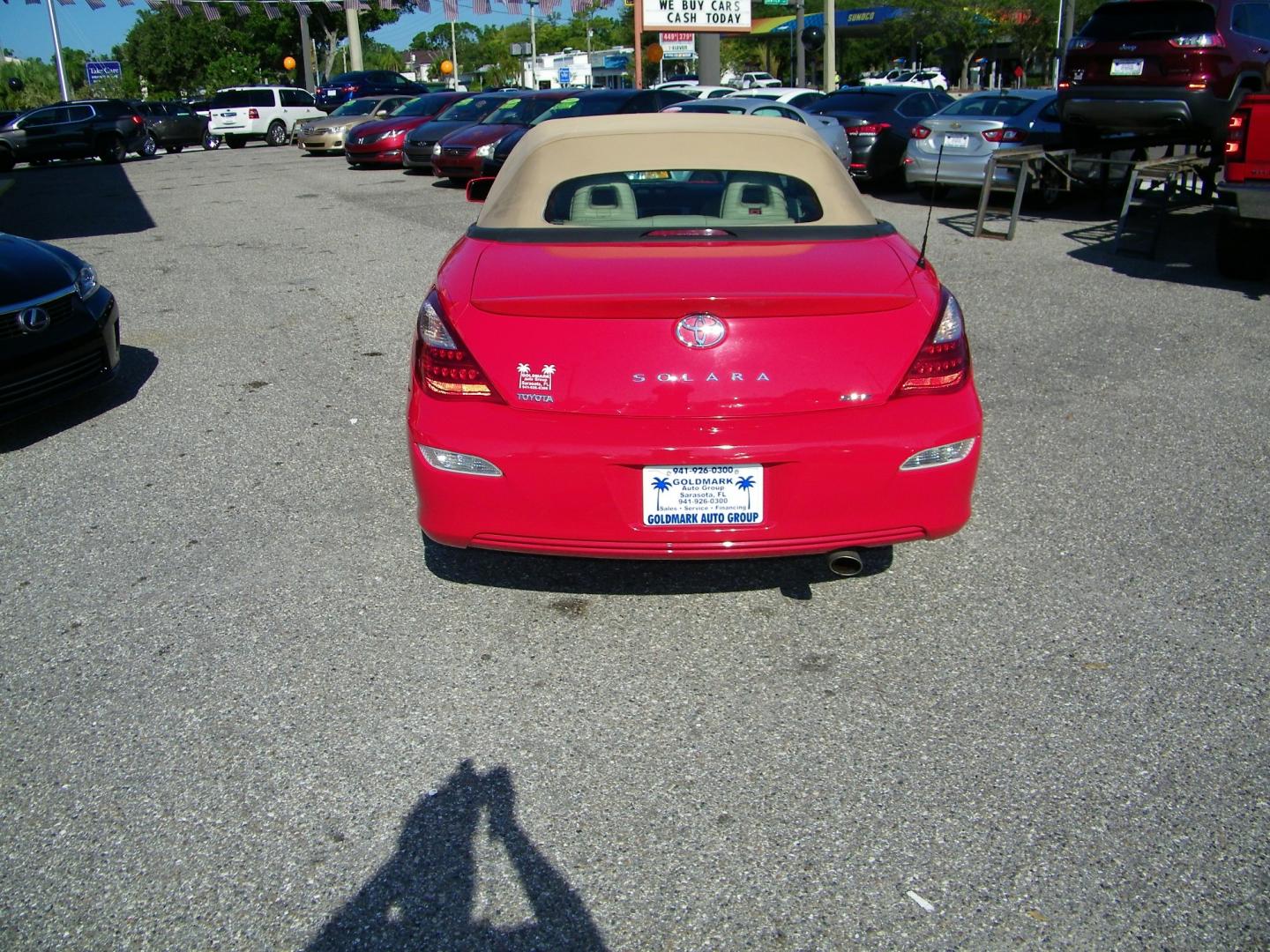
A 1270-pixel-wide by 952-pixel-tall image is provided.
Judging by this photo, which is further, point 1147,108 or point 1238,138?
point 1147,108

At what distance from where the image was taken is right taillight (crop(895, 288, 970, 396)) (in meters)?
3.37

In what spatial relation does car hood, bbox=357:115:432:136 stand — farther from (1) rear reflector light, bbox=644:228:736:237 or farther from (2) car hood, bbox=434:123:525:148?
(1) rear reflector light, bbox=644:228:736:237

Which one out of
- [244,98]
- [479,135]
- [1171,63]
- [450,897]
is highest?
[1171,63]

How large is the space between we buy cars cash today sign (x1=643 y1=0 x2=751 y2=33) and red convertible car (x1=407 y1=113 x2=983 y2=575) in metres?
32.0

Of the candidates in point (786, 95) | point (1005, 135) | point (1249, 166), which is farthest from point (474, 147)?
point (1249, 166)

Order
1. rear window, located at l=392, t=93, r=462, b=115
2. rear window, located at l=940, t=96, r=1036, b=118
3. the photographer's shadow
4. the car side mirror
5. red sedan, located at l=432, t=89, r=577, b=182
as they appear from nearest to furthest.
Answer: the photographer's shadow < the car side mirror < rear window, located at l=940, t=96, r=1036, b=118 < red sedan, located at l=432, t=89, r=577, b=182 < rear window, located at l=392, t=93, r=462, b=115

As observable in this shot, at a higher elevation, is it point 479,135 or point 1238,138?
point 1238,138

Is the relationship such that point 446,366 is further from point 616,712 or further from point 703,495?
point 616,712

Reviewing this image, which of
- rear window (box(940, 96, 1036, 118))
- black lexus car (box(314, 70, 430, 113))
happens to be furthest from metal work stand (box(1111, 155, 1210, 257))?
black lexus car (box(314, 70, 430, 113))

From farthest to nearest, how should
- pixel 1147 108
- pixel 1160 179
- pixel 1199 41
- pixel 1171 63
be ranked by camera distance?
pixel 1147 108 < pixel 1171 63 < pixel 1199 41 < pixel 1160 179

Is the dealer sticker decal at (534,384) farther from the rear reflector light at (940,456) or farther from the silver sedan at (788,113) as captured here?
the silver sedan at (788,113)

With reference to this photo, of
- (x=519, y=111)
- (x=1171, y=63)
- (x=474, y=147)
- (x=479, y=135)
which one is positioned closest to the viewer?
(x=1171, y=63)

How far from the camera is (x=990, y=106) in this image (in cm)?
1391

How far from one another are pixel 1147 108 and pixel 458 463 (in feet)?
32.5
